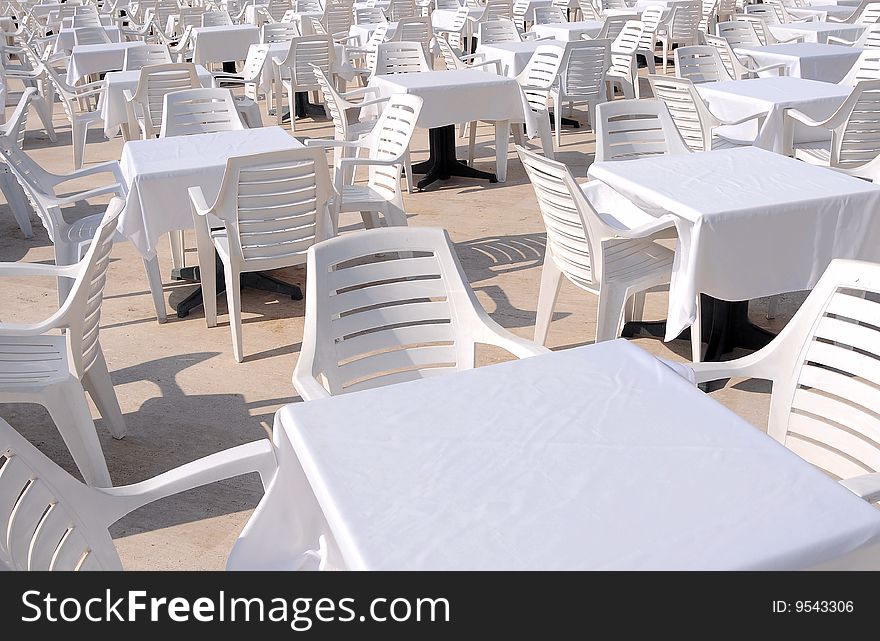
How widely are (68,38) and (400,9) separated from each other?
4.09 meters

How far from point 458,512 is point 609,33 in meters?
8.86

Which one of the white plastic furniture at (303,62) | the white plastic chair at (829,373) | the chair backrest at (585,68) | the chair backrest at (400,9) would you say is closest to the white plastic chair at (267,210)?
the white plastic chair at (829,373)

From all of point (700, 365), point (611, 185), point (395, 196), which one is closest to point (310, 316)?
point (700, 365)

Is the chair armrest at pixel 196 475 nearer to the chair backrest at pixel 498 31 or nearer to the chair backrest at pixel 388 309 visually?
the chair backrest at pixel 388 309

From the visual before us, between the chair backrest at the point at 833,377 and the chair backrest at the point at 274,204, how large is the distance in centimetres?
217

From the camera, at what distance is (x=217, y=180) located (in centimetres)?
448

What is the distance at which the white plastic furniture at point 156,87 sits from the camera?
22.9ft

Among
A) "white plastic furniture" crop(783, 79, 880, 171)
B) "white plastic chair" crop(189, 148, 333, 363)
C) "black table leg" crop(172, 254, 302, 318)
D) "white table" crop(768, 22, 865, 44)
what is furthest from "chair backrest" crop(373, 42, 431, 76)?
"white plastic chair" crop(189, 148, 333, 363)

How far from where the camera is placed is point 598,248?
11.5 feet

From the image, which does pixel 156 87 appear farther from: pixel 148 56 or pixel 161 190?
pixel 161 190

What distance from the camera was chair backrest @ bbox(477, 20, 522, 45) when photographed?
9922 millimetres
